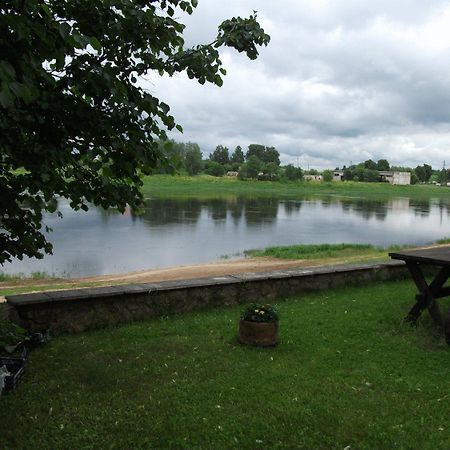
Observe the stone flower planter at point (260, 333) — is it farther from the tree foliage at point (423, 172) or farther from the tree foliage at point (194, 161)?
the tree foliage at point (423, 172)

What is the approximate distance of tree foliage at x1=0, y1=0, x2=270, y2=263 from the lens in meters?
2.48

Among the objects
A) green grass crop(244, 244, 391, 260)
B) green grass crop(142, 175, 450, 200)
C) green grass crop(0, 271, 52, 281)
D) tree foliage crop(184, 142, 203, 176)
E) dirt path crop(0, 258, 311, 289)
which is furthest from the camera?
tree foliage crop(184, 142, 203, 176)

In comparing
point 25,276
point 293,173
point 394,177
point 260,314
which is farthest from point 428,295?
point 394,177

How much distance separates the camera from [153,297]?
5488 mm

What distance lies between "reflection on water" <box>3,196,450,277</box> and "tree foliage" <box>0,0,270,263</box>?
12.6 m

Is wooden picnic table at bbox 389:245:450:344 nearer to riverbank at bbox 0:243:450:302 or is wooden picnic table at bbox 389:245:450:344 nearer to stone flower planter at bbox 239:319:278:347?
stone flower planter at bbox 239:319:278:347

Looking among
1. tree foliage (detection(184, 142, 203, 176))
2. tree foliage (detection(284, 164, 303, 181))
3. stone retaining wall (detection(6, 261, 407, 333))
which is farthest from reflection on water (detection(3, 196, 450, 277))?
tree foliage (detection(284, 164, 303, 181))

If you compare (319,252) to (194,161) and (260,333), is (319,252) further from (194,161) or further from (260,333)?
(194,161)

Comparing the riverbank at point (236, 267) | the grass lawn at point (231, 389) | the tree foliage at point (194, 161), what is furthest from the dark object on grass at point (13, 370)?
the tree foliage at point (194, 161)

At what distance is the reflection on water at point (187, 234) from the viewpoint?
57.9 feet

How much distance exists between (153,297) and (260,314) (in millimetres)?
1429

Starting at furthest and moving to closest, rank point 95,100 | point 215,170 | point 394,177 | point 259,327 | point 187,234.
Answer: point 394,177 → point 215,170 → point 187,234 → point 259,327 → point 95,100

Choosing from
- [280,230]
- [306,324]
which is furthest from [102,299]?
[280,230]

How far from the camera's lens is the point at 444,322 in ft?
16.0
